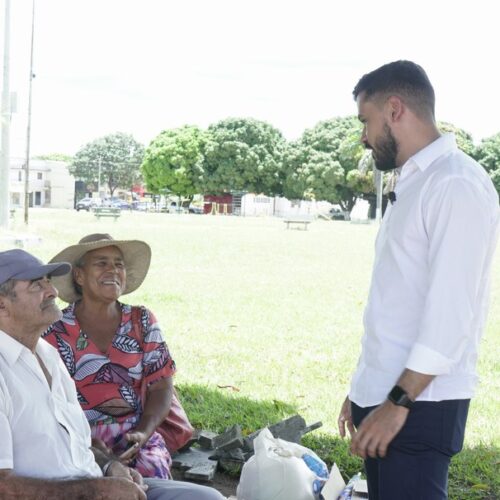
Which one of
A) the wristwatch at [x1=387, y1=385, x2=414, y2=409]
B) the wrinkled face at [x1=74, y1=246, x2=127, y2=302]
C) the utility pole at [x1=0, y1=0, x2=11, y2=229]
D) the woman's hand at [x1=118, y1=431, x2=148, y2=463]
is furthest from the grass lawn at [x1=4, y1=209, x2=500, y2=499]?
the wristwatch at [x1=387, y1=385, x2=414, y2=409]

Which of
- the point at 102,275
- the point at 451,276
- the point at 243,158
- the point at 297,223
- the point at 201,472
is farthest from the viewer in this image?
the point at 243,158

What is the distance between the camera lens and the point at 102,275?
138 inches

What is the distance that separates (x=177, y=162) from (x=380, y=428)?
62108mm

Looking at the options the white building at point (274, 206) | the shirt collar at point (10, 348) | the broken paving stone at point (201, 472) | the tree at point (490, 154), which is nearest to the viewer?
the shirt collar at point (10, 348)

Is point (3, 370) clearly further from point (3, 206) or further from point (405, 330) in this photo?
point (3, 206)

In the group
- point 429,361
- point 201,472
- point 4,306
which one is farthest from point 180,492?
point 201,472

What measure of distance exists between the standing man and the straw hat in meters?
1.63

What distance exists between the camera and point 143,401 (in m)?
3.43

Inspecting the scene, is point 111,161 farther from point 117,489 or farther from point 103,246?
point 117,489

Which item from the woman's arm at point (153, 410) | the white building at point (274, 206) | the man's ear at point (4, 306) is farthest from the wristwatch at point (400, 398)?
the white building at point (274, 206)

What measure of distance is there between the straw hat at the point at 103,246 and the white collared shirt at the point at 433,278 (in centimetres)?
160

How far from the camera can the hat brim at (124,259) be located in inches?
137

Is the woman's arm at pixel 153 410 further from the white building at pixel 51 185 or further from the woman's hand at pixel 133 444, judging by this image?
the white building at pixel 51 185

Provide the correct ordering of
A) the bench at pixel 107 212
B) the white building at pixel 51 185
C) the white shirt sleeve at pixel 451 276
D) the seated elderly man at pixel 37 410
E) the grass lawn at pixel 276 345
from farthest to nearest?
the white building at pixel 51 185
the bench at pixel 107 212
the grass lawn at pixel 276 345
the seated elderly man at pixel 37 410
the white shirt sleeve at pixel 451 276
